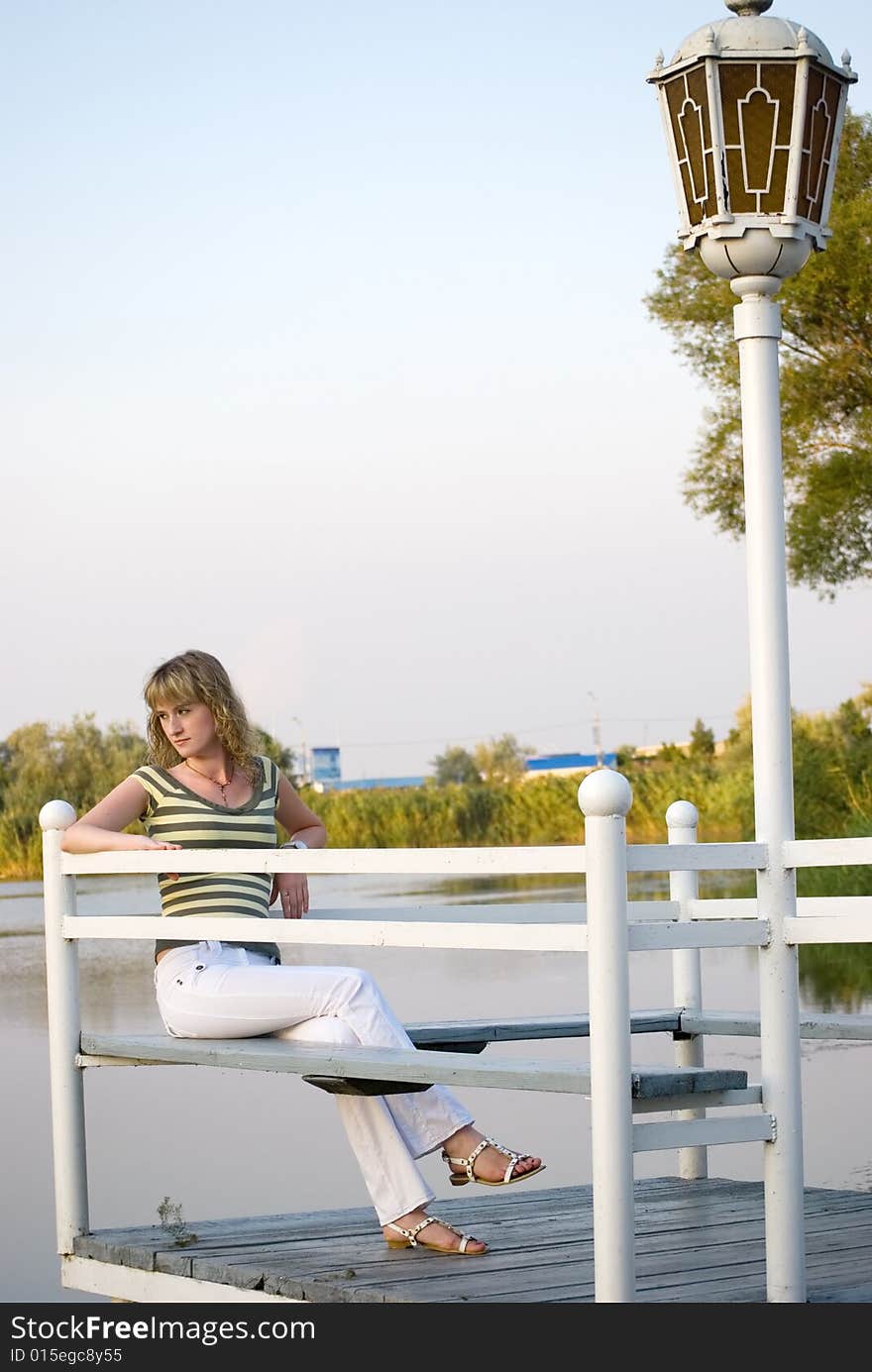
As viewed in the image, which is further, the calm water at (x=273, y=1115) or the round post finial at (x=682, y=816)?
the calm water at (x=273, y=1115)

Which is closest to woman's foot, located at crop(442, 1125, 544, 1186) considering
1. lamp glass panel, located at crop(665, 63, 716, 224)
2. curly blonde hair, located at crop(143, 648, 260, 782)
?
curly blonde hair, located at crop(143, 648, 260, 782)

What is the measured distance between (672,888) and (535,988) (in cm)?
738

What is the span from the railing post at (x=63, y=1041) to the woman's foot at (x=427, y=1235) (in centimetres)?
98

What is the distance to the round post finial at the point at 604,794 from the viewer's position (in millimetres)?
3643

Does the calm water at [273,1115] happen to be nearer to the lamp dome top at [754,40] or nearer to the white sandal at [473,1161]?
the white sandal at [473,1161]

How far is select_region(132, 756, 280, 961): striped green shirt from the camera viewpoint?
4.87m

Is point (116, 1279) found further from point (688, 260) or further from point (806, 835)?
point (688, 260)

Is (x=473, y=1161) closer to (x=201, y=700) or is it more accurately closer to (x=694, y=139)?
(x=201, y=700)

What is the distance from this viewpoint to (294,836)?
5160 millimetres

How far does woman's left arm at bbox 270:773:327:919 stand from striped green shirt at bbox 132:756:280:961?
10cm

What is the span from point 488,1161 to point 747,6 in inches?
102

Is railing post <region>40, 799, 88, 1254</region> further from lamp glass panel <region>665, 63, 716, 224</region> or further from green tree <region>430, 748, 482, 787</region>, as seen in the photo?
green tree <region>430, 748, 482, 787</region>

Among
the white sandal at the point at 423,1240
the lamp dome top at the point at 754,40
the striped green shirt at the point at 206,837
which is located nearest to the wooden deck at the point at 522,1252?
the white sandal at the point at 423,1240

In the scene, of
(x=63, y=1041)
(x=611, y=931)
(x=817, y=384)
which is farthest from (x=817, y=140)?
(x=817, y=384)
